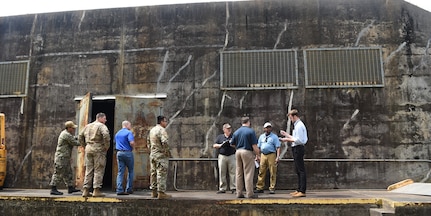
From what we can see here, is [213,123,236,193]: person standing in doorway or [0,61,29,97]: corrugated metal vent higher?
[0,61,29,97]: corrugated metal vent

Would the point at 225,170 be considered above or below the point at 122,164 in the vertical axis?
below

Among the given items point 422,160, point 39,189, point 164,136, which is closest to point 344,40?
point 422,160

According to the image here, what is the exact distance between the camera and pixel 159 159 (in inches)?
279

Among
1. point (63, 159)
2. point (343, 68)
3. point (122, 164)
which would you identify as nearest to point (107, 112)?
point (63, 159)

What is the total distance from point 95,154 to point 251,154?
3.08m

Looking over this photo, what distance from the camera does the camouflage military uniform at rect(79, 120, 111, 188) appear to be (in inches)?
280

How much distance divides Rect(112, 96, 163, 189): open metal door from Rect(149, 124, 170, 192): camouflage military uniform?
6.66 feet

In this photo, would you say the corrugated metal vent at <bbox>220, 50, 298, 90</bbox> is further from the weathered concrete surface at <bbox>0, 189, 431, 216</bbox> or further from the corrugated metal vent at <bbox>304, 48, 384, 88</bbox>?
the weathered concrete surface at <bbox>0, 189, 431, 216</bbox>

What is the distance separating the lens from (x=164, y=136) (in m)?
7.07

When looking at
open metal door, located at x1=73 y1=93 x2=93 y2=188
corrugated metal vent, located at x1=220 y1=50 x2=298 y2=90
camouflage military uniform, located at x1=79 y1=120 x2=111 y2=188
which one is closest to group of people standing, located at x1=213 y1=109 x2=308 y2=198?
corrugated metal vent, located at x1=220 y1=50 x2=298 y2=90

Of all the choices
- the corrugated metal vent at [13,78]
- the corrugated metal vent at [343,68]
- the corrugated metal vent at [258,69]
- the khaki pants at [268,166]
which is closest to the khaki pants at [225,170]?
the khaki pants at [268,166]

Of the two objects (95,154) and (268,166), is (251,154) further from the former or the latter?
(95,154)

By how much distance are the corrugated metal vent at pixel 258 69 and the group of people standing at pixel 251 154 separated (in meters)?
1.98

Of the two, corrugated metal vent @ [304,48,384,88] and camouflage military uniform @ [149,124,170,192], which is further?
corrugated metal vent @ [304,48,384,88]
